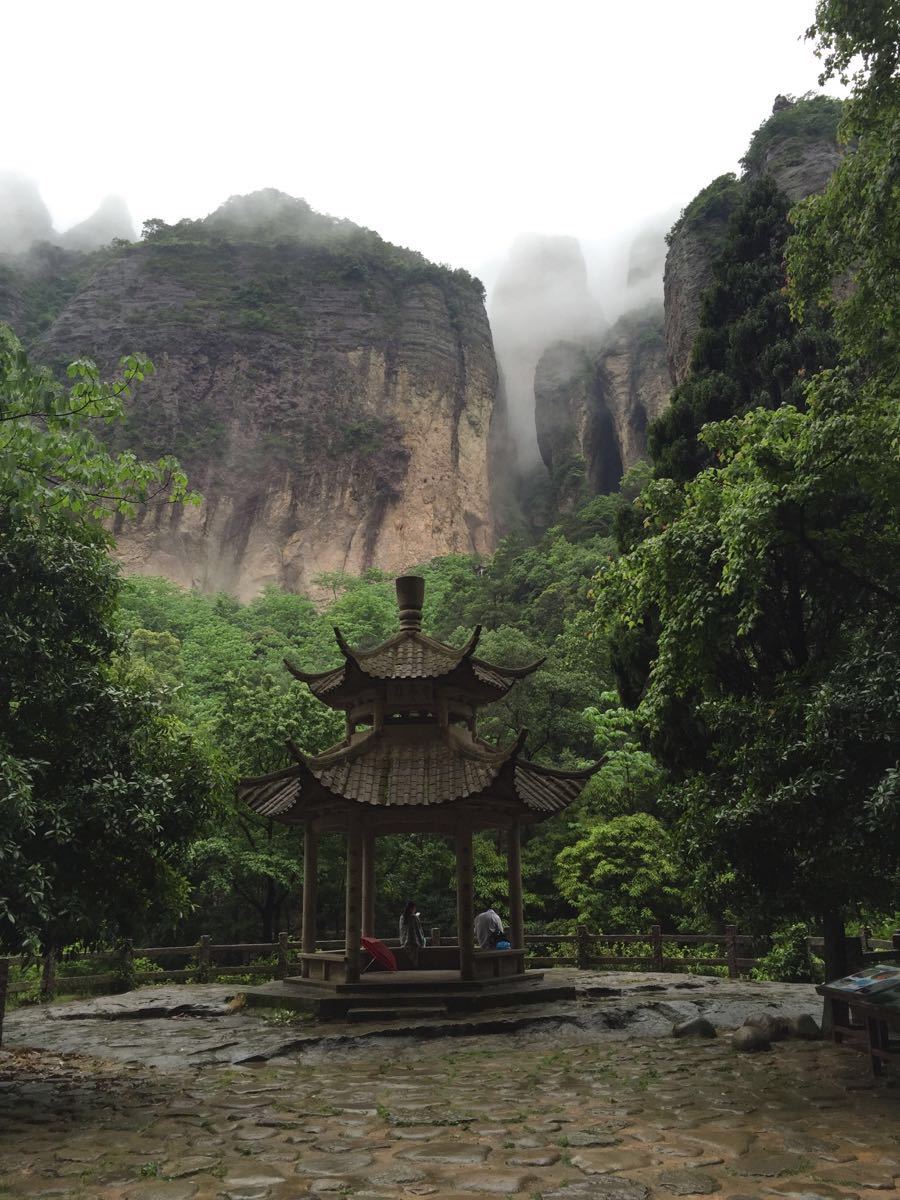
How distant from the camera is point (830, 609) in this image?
8.88m

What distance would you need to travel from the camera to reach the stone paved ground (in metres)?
4.68

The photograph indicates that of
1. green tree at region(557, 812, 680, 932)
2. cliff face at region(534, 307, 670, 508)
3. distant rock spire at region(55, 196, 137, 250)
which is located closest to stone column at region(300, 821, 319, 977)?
green tree at region(557, 812, 680, 932)

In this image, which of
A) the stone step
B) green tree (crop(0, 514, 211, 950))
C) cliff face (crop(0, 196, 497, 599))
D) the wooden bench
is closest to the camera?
green tree (crop(0, 514, 211, 950))

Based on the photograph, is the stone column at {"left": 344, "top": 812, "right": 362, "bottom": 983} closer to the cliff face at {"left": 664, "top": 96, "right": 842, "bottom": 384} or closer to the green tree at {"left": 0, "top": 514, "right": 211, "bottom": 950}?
the green tree at {"left": 0, "top": 514, "right": 211, "bottom": 950}

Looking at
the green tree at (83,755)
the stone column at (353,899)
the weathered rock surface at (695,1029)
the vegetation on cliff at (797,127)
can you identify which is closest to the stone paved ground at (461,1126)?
the weathered rock surface at (695,1029)

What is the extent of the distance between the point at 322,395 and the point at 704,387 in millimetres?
43944

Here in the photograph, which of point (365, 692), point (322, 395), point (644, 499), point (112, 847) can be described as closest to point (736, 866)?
point (644, 499)

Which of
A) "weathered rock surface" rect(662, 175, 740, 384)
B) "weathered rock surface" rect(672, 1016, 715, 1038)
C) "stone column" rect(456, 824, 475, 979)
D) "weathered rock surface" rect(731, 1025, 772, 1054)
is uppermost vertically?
"weathered rock surface" rect(662, 175, 740, 384)

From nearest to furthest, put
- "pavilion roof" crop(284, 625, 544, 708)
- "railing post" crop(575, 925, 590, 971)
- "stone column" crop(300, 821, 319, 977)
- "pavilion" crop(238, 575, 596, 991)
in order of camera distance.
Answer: "pavilion" crop(238, 575, 596, 991), "pavilion roof" crop(284, 625, 544, 708), "stone column" crop(300, 821, 319, 977), "railing post" crop(575, 925, 590, 971)

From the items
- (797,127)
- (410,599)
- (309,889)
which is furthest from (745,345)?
(797,127)

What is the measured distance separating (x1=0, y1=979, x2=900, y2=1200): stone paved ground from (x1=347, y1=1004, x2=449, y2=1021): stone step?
4.24 feet

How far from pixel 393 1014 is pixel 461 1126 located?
176 inches

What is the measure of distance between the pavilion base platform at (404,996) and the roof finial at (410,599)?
192 inches

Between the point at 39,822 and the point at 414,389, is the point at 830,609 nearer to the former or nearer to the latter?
the point at 39,822
